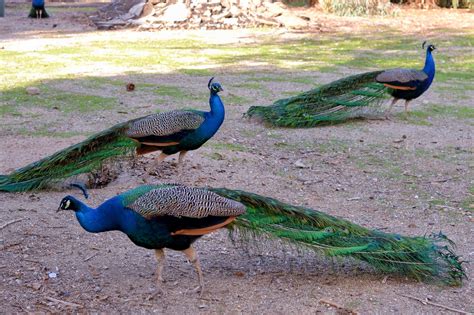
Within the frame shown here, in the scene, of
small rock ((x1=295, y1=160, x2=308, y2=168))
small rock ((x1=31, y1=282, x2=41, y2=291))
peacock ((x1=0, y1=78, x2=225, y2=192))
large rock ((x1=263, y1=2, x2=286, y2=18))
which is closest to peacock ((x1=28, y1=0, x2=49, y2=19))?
large rock ((x1=263, y1=2, x2=286, y2=18))

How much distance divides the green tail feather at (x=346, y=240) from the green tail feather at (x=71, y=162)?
168 centimetres

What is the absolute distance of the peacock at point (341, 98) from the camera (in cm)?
852

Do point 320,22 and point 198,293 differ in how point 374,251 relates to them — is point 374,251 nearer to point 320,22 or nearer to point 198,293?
point 198,293

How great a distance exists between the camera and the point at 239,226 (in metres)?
4.04

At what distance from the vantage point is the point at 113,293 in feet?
13.2

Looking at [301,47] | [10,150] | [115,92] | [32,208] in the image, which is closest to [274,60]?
[301,47]

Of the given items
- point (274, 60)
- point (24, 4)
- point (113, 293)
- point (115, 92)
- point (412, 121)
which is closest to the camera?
point (113, 293)

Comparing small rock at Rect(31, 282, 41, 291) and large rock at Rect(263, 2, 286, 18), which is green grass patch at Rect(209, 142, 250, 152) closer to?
small rock at Rect(31, 282, 41, 291)

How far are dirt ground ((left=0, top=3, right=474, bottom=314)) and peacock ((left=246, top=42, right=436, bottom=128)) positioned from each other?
0.20 metres

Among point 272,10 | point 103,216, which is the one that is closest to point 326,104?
point 103,216

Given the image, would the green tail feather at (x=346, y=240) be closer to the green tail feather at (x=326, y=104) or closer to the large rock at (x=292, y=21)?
the green tail feather at (x=326, y=104)

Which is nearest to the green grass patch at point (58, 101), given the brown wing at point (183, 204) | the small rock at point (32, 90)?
the small rock at point (32, 90)

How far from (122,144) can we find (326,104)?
3.57 metres

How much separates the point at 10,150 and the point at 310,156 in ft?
9.53
